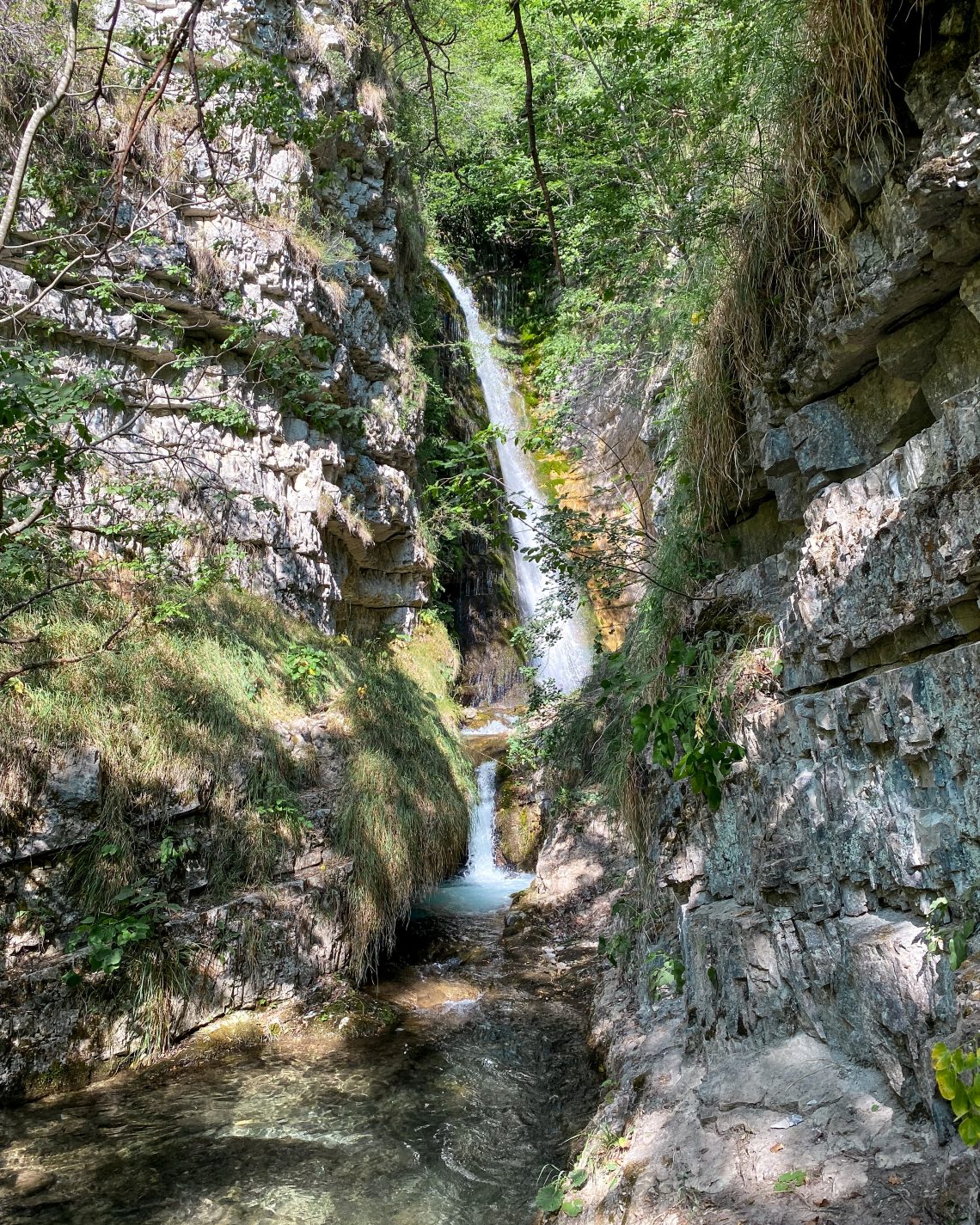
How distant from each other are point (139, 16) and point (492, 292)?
32.8 feet

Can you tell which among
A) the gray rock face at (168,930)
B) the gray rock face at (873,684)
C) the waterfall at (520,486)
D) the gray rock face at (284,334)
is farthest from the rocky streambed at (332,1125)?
the waterfall at (520,486)

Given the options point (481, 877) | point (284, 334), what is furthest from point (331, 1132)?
point (284, 334)

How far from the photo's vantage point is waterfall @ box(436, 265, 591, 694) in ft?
38.5

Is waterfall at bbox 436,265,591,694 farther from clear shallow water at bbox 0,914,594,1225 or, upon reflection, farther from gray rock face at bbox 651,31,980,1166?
gray rock face at bbox 651,31,980,1166

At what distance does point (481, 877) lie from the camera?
8.49 meters

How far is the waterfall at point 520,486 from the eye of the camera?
11750 mm

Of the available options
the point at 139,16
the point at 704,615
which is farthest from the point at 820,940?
the point at 139,16

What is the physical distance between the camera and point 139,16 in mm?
7012

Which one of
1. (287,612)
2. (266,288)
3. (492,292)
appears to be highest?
(492,292)

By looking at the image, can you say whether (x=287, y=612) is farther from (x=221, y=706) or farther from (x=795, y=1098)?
(x=795, y=1098)

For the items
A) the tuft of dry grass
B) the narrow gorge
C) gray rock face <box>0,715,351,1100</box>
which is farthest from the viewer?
gray rock face <box>0,715,351,1100</box>

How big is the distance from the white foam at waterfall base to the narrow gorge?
0.08 meters

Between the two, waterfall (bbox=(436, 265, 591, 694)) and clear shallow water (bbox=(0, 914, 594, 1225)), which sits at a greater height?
waterfall (bbox=(436, 265, 591, 694))

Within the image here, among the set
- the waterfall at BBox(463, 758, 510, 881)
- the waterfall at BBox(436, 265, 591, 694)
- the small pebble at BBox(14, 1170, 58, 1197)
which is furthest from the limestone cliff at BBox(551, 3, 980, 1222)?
the waterfall at BBox(436, 265, 591, 694)
